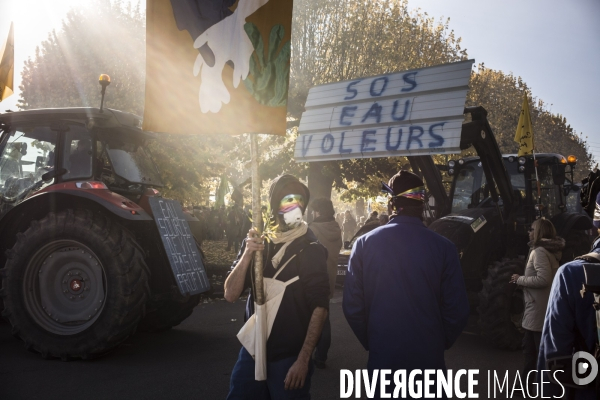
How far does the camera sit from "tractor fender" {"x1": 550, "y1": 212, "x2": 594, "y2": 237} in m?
9.45

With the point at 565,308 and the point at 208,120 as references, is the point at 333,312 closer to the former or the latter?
the point at 208,120

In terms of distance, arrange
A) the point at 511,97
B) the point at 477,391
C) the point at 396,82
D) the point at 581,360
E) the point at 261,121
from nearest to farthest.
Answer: the point at 581,360 → the point at 261,121 → the point at 477,391 → the point at 396,82 → the point at 511,97

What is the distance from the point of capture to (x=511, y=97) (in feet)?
136

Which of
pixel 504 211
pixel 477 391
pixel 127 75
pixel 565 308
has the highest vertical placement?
pixel 127 75

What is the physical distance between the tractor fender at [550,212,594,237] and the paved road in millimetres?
2378

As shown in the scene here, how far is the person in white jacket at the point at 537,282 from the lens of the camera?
226 inches

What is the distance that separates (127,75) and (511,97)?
2786 cm

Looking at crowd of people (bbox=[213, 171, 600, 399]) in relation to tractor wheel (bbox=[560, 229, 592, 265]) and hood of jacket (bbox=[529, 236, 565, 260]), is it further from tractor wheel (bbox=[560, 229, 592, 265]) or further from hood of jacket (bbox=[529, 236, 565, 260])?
tractor wheel (bbox=[560, 229, 592, 265])

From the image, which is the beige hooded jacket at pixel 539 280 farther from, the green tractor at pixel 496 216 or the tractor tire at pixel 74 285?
the tractor tire at pixel 74 285

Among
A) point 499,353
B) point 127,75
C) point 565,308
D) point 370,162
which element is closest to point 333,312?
point 499,353

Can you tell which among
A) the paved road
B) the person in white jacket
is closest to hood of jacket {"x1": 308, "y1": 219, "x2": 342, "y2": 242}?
the paved road

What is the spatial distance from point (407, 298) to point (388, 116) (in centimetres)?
670

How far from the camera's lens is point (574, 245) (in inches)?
376

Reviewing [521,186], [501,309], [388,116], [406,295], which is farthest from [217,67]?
[521,186]
